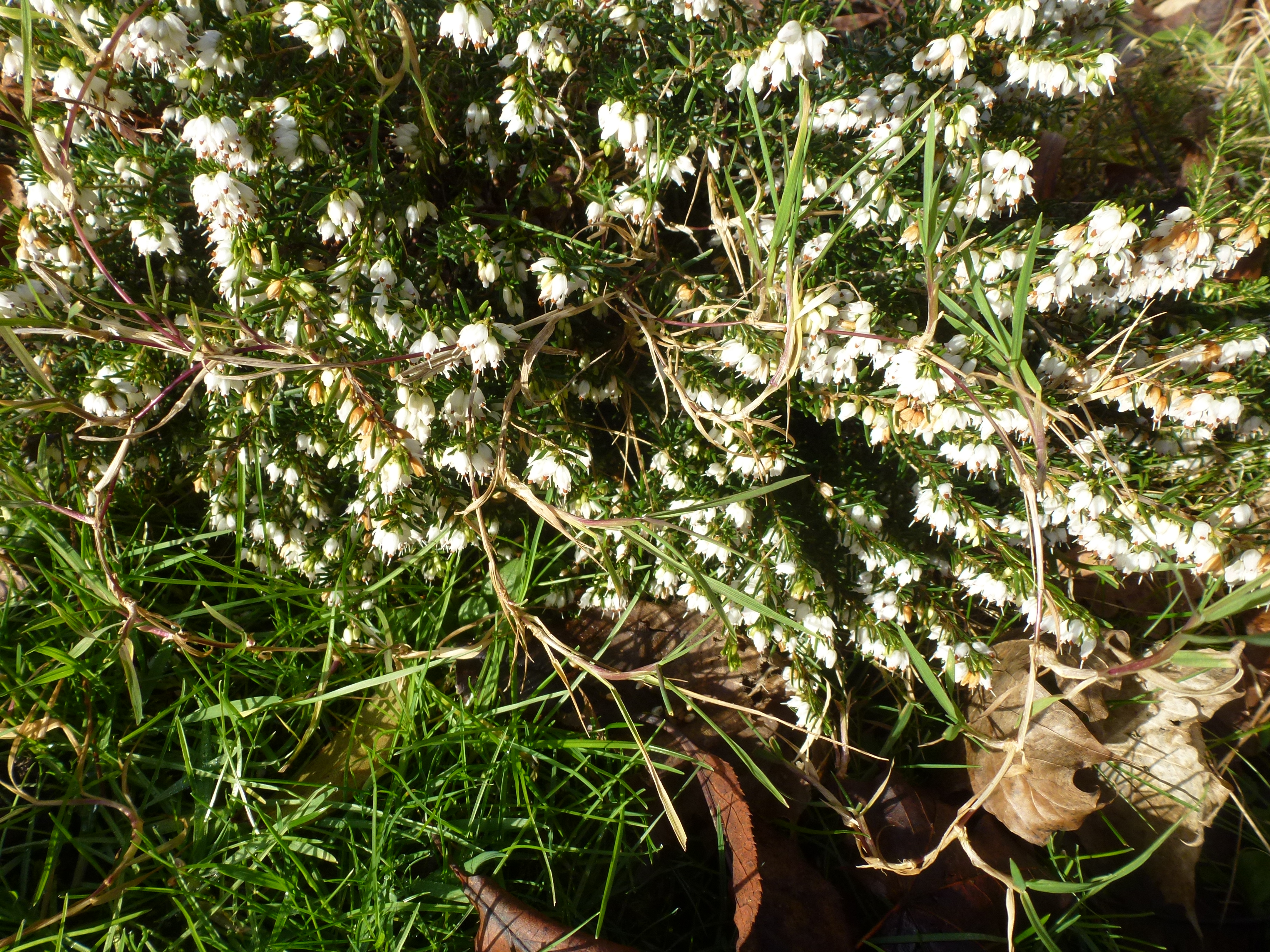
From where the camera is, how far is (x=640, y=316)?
2.18m

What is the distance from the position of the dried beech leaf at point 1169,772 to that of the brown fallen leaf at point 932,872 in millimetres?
414

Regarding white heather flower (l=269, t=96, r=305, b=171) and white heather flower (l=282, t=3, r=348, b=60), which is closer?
white heather flower (l=282, t=3, r=348, b=60)

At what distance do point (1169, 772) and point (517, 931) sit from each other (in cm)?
215

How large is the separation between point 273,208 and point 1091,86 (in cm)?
214

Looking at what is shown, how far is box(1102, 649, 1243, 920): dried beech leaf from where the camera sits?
237 centimetres

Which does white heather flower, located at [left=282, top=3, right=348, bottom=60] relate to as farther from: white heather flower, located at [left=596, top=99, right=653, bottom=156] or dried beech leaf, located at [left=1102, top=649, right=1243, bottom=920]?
dried beech leaf, located at [left=1102, top=649, right=1243, bottom=920]

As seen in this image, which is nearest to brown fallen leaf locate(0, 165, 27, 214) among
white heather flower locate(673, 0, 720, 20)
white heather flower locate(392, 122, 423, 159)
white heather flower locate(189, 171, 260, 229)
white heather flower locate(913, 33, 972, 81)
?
white heather flower locate(189, 171, 260, 229)

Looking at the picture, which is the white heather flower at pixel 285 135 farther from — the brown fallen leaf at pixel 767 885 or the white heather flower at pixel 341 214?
the brown fallen leaf at pixel 767 885

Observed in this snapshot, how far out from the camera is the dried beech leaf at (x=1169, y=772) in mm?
2369

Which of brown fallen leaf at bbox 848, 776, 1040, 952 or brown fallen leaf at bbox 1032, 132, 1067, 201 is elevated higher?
brown fallen leaf at bbox 1032, 132, 1067, 201

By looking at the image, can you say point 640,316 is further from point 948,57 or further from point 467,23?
point 948,57

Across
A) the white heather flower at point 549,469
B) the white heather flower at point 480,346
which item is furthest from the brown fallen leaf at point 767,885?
the white heather flower at point 480,346

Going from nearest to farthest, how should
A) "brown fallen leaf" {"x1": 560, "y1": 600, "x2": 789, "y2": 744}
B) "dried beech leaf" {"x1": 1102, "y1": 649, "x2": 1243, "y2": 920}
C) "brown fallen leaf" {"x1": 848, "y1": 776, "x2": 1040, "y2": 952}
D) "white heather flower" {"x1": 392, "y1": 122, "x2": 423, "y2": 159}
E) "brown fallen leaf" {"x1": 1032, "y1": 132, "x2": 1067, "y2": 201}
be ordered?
"white heather flower" {"x1": 392, "y1": 122, "x2": 423, "y2": 159}
"brown fallen leaf" {"x1": 848, "y1": 776, "x2": 1040, "y2": 952}
"dried beech leaf" {"x1": 1102, "y1": 649, "x2": 1243, "y2": 920}
"brown fallen leaf" {"x1": 560, "y1": 600, "x2": 789, "y2": 744}
"brown fallen leaf" {"x1": 1032, "y1": 132, "x2": 1067, "y2": 201}

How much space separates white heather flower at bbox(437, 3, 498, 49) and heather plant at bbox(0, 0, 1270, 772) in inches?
0.8
